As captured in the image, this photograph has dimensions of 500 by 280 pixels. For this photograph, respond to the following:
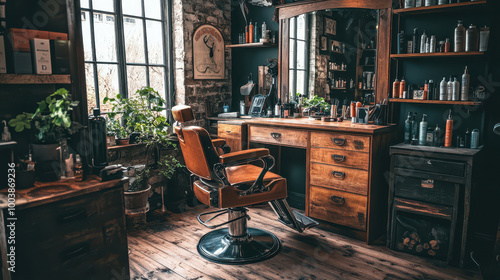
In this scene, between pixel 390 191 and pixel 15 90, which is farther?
pixel 390 191

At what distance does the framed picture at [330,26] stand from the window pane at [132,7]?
6.32ft

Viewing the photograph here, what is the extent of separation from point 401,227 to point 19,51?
2.86m

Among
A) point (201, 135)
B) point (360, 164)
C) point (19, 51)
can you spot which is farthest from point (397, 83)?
point (19, 51)

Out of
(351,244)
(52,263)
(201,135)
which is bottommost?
(351,244)

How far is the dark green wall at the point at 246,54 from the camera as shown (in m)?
4.12

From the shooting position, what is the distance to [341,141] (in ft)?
9.79

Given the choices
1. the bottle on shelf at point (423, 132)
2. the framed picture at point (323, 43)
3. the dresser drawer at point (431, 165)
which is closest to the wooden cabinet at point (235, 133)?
the framed picture at point (323, 43)

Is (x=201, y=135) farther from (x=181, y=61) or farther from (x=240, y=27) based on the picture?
(x=240, y=27)

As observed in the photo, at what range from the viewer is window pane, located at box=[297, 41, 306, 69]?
3.80 m

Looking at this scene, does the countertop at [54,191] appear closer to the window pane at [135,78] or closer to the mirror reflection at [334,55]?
the window pane at [135,78]

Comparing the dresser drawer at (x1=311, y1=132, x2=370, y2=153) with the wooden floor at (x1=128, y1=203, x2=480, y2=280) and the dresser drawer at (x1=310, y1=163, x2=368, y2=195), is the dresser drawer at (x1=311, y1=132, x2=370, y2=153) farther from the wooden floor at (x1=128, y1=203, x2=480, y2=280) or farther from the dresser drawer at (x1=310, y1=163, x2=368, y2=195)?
the wooden floor at (x1=128, y1=203, x2=480, y2=280)

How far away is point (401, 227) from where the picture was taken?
2844 millimetres

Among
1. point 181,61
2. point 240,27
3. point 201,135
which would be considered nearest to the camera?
point 201,135

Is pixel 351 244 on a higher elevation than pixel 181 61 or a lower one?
lower
